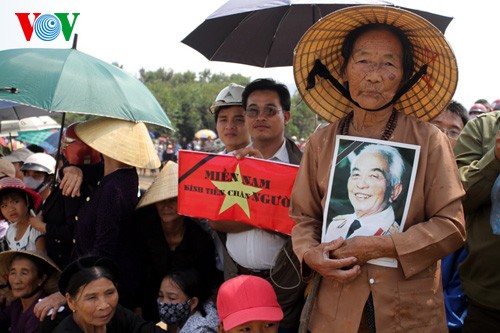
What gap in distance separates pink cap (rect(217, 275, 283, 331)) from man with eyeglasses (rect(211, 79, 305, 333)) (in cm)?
26

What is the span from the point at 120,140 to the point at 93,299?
1115mm

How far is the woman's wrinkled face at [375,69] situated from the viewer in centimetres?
224

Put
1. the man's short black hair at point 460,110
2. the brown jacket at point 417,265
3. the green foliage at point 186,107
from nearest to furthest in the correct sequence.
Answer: the brown jacket at point 417,265 < the man's short black hair at point 460,110 < the green foliage at point 186,107

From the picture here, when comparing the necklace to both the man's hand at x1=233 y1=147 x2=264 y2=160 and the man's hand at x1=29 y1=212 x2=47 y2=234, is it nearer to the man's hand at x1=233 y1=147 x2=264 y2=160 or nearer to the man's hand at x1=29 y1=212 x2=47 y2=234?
the man's hand at x1=233 y1=147 x2=264 y2=160

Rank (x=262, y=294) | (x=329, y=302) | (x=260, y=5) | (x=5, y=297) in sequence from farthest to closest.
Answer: (x=5, y=297) → (x=260, y=5) → (x=262, y=294) → (x=329, y=302)

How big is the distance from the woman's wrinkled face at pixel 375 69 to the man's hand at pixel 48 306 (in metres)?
2.45

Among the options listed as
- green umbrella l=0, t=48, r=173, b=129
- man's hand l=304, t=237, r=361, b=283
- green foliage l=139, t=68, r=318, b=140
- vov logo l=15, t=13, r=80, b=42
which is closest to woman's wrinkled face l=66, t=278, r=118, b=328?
green umbrella l=0, t=48, r=173, b=129

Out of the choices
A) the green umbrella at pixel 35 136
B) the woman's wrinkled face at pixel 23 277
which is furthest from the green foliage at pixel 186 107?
the woman's wrinkled face at pixel 23 277

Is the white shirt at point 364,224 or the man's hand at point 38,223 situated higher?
the white shirt at point 364,224

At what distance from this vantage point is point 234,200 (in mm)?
3199

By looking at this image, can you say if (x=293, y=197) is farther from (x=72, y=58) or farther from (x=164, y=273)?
(x=72, y=58)

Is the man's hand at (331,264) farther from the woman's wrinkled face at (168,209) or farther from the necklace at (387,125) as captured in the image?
the woman's wrinkled face at (168,209)

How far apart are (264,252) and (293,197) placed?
0.85 meters

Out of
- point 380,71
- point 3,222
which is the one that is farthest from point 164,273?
point 3,222
